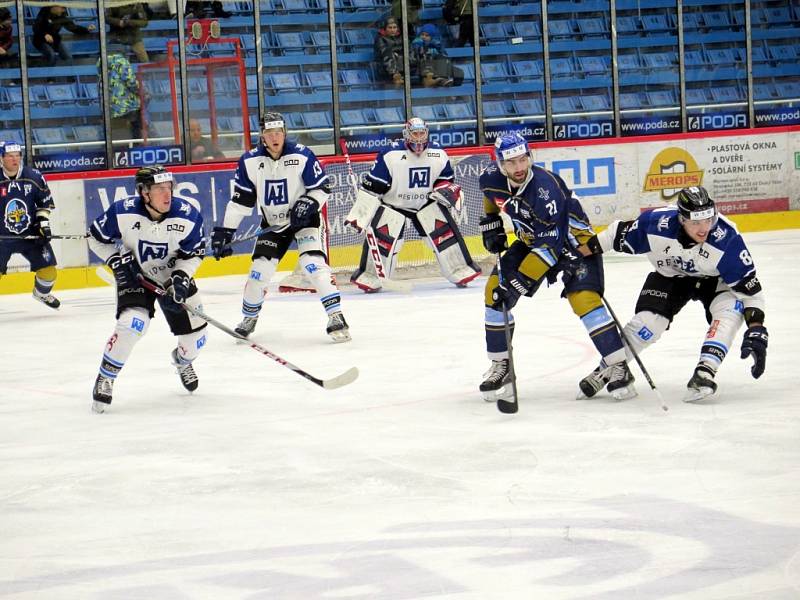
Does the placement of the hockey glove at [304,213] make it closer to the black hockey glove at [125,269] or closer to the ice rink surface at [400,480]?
the ice rink surface at [400,480]

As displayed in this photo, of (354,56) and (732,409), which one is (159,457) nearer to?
(732,409)

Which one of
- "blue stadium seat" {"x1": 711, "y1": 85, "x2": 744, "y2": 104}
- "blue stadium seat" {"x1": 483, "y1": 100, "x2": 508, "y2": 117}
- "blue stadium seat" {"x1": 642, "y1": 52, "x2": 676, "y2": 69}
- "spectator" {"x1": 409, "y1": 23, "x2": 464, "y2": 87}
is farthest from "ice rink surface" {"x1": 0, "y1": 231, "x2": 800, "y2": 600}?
"blue stadium seat" {"x1": 711, "y1": 85, "x2": 744, "y2": 104}

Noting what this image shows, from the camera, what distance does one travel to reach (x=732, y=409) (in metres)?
4.75

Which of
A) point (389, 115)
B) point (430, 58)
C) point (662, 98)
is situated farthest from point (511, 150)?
point (662, 98)

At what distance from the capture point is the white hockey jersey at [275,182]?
729cm

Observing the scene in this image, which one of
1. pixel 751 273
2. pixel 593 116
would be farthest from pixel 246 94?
pixel 751 273

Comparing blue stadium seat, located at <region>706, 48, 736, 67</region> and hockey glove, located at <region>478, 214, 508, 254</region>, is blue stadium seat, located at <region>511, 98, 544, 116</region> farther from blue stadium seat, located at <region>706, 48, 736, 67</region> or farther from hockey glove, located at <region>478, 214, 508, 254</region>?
hockey glove, located at <region>478, 214, 508, 254</region>

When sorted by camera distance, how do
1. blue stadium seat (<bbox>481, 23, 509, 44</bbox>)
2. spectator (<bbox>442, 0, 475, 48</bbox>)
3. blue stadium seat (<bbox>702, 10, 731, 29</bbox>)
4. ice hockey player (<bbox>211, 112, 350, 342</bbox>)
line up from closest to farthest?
1. ice hockey player (<bbox>211, 112, 350, 342</bbox>)
2. spectator (<bbox>442, 0, 475, 48</bbox>)
3. blue stadium seat (<bbox>481, 23, 509, 44</bbox>)
4. blue stadium seat (<bbox>702, 10, 731, 29</bbox>)

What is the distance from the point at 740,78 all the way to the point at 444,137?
3.25 m

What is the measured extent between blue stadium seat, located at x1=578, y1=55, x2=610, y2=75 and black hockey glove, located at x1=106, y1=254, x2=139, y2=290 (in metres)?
8.57

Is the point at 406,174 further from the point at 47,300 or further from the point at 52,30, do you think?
the point at 52,30

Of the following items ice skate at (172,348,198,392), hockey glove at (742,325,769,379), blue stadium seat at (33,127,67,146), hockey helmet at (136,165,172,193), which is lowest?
ice skate at (172,348,198,392)

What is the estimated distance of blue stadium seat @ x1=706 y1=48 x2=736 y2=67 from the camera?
44.7ft

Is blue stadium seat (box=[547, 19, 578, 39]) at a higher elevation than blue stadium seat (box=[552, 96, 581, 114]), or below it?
higher
